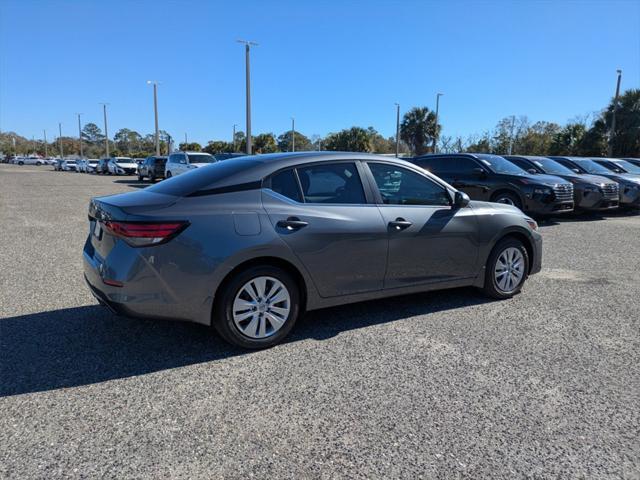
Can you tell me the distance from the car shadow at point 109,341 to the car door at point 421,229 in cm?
45

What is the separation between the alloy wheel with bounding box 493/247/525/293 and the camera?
5.30m

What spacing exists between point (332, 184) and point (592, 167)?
559 inches

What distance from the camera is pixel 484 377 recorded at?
138 inches

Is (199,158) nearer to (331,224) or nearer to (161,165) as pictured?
(161,165)

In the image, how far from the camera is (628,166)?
56.1 feet

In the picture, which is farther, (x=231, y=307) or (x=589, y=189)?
(x=589, y=189)

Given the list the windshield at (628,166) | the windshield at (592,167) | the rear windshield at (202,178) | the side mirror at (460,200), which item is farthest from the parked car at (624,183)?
the rear windshield at (202,178)

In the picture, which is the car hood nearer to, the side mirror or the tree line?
the side mirror

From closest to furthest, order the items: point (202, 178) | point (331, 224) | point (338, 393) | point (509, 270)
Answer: point (338, 393) → point (202, 178) → point (331, 224) → point (509, 270)

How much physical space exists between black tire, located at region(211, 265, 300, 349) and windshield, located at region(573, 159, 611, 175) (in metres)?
14.4

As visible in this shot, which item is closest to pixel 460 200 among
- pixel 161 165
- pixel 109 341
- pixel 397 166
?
pixel 397 166

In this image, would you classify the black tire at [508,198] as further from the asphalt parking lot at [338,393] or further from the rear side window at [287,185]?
the rear side window at [287,185]

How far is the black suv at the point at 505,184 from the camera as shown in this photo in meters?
11.5

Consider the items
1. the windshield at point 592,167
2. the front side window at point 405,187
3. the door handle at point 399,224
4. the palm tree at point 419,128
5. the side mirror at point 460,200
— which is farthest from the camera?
the palm tree at point 419,128
